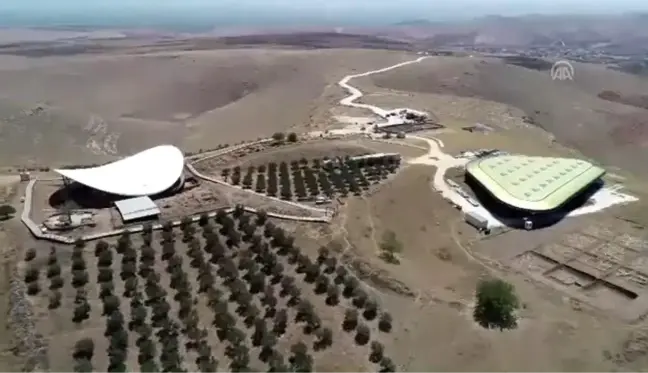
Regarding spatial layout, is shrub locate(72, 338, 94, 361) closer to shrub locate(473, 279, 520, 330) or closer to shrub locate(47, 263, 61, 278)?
shrub locate(47, 263, 61, 278)

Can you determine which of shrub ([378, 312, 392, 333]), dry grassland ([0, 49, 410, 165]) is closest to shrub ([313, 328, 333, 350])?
shrub ([378, 312, 392, 333])

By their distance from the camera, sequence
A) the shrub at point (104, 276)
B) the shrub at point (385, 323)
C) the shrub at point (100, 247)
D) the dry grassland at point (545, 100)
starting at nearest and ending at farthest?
the shrub at point (385, 323) → the shrub at point (104, 276) → the shrub at point (100, 247) → the dry grassland at point (545, 100)

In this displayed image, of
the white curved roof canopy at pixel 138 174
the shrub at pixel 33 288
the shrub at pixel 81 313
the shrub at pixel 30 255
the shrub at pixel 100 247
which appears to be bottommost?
the shrub at pixel 81 313

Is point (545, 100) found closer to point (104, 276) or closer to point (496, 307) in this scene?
point (496, 307)

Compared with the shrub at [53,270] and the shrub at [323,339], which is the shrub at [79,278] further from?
the shrub at [323,339]

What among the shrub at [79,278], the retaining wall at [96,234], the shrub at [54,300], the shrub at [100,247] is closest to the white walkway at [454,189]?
the retaining wall at [96,234]

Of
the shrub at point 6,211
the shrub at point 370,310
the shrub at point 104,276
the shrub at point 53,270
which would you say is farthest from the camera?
the shrub at point 6,211

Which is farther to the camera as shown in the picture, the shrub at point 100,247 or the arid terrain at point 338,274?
the shrub at point 100,247

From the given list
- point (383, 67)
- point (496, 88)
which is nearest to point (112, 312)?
point (496, 88)
